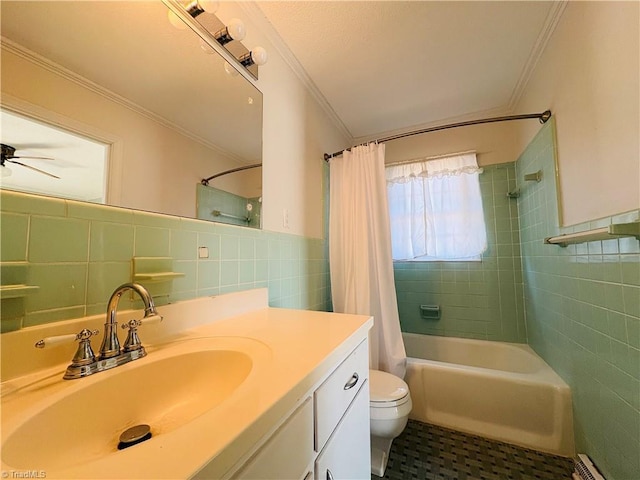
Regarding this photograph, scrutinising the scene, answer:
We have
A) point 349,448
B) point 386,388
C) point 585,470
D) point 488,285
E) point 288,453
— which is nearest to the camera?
point 288,453

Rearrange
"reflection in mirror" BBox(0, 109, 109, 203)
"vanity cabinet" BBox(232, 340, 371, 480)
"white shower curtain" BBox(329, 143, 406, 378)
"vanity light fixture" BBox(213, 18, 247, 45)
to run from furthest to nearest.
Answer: "white shower curtain" BBox(329, 143, 406, 378) < "vanity light fixture" BBox(213, 18, 247, 45) < "reflection in mirror" BBox(0, 109, 109, 203) < "vanity cabinet" BBox(232, 340, 371, 480)

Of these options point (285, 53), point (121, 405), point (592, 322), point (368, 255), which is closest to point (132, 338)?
point (121, 405)

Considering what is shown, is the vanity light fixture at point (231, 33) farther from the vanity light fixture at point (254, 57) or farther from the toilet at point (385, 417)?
the toilet at point (385, 417)

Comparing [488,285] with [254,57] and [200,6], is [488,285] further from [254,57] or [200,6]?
A: [200,6]

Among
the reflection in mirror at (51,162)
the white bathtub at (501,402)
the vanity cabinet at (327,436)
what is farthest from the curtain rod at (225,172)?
the white bathtub at (501,402)

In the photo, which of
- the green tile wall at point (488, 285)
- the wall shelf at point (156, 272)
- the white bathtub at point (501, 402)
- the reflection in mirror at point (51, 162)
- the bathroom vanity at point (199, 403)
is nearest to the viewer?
the bathroom vanity at point (199, 403)

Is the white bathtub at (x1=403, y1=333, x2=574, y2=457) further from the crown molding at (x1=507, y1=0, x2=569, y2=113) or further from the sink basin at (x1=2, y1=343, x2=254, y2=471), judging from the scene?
the crown molding at (x1=507, y1=0, x2=569, y2=113)

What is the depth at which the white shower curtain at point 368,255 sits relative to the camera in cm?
171

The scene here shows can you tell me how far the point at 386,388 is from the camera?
136cm

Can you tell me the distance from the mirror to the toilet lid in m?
1.09

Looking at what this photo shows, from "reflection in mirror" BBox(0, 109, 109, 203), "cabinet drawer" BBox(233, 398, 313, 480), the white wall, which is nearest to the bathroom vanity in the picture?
"cabinet drawer" BBox(233, 398, 313, 480)

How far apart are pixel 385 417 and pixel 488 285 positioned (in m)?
1.50

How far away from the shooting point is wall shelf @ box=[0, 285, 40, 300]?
50cm

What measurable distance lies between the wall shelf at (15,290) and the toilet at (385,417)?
4.30ft
